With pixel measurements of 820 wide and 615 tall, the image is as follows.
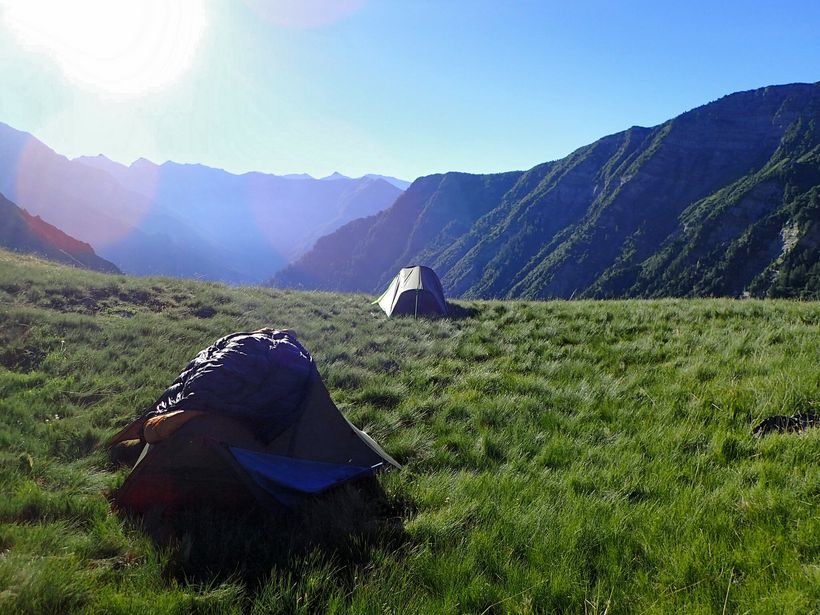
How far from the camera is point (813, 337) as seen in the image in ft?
23.7

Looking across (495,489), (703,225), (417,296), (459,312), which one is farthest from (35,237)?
(703,225)

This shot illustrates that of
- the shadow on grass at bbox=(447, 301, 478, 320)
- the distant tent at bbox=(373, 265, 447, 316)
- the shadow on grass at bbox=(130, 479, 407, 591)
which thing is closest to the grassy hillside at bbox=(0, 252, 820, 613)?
the shadow on grass at bbox=(130, 479, 407, 591)

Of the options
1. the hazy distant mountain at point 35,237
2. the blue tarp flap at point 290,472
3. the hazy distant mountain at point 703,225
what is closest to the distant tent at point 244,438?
the blue tarp flap at point 290,472

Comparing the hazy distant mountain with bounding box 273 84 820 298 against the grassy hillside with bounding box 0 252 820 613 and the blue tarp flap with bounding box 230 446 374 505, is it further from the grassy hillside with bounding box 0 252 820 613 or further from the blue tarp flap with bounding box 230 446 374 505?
the blue tarp flap with bounding box 230 446 374 505

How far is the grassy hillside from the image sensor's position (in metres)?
2.70

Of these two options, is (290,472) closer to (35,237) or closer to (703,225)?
(35,237)

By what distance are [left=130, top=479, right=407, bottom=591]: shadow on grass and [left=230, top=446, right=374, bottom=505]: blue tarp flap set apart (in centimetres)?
14

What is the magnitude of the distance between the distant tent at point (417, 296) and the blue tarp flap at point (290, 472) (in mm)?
10370

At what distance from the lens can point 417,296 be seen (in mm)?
15102

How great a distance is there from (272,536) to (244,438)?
106 cm

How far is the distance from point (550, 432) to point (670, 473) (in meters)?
1.37

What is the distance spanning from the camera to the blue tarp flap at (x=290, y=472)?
12.8 ft

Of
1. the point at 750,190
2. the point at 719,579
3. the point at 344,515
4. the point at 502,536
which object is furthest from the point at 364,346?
the point at 750,190

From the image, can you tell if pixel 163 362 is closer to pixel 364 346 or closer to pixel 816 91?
pixel 364 346
